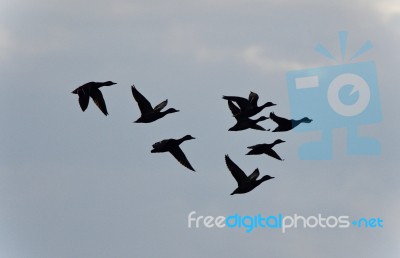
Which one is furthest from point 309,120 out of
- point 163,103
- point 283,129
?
point 163,103

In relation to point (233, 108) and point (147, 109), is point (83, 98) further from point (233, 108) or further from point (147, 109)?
point (233, 108)

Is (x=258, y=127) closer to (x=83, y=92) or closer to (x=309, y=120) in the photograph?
(x=309, y=120)

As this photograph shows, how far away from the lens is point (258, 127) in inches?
3125

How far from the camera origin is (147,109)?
253ft

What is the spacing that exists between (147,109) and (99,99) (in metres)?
2.02

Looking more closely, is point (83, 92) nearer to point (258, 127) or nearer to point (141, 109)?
point (141, 109)

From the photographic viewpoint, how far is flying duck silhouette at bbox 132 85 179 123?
76938 mm

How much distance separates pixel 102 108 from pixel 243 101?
5.80 metres

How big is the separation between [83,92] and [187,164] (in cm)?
534

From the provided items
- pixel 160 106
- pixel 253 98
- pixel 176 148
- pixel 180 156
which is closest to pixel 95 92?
pixel 160 106

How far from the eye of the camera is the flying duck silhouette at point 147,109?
7694cm

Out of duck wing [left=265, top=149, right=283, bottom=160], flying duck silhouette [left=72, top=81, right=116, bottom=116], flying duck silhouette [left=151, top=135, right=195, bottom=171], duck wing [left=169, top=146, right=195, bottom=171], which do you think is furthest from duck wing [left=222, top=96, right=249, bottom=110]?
flying duck silhouette [left=72, top=81, right=116, bottom=116]

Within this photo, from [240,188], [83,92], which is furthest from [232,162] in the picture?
[83,92]

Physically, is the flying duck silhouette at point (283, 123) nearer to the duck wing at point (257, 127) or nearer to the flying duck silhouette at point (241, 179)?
the duck wing at point (257, 127)
